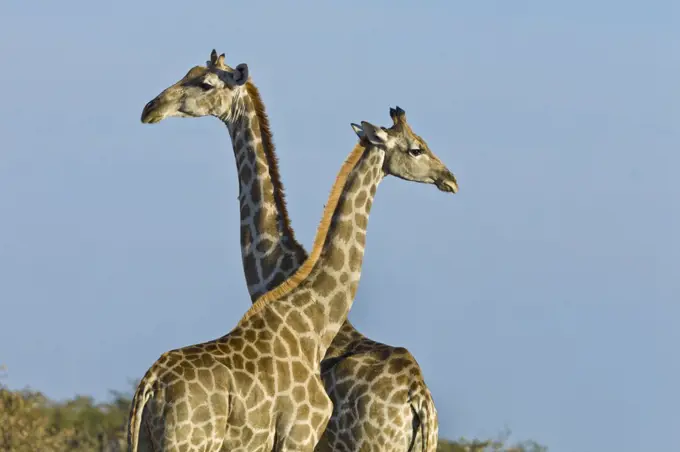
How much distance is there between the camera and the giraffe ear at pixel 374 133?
17984 mm

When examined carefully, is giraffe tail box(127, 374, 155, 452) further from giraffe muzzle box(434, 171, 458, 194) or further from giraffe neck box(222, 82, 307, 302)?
giraffe muzzle box(434, 171, 458, 194)

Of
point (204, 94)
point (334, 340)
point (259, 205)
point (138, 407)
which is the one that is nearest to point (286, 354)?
point (334, 340)

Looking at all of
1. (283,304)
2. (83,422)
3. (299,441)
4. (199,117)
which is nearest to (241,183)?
(199,117)

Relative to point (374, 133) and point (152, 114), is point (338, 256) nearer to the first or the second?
point (374, 133)

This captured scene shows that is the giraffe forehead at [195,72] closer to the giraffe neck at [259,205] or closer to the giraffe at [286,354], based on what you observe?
the giraffe neck at [259,205]

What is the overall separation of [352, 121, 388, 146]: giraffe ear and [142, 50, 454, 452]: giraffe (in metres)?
0.37

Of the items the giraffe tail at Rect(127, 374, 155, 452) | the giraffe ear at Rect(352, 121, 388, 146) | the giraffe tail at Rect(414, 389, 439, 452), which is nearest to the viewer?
the giraffe tail at Rect(127, 374, 155, 452)

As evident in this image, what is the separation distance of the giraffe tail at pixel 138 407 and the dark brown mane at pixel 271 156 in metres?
3.84

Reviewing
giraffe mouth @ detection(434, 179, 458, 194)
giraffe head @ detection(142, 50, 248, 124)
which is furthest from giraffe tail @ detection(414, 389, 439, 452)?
giraffe head @ detection(142, 50, 248, 124)

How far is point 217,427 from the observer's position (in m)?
15.4

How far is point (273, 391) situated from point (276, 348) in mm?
460

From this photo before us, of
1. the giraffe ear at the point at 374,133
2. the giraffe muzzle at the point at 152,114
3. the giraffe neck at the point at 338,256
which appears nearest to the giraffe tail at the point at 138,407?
the giraffe neck at the point at 338,256

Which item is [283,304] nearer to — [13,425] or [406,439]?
[406,439]

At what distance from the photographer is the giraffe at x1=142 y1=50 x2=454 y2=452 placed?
1708cm
